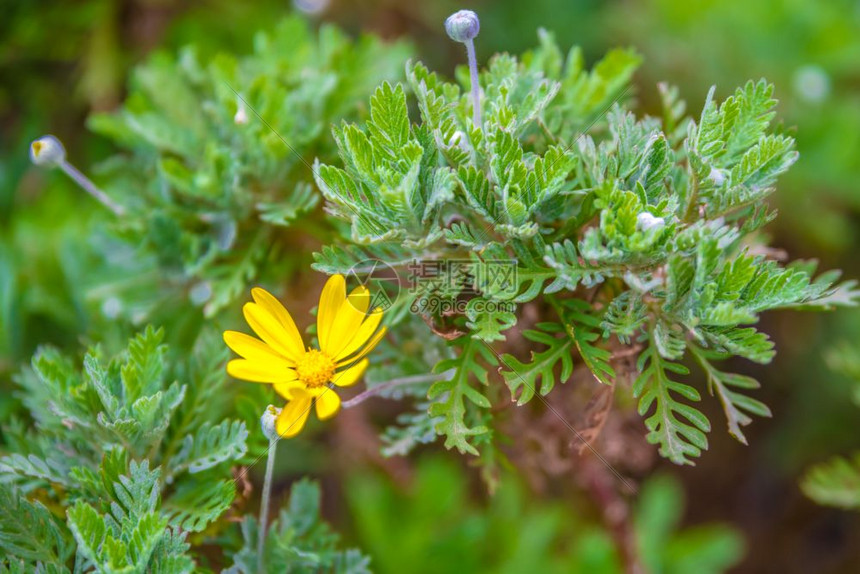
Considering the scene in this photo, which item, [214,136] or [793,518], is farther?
[793,518]

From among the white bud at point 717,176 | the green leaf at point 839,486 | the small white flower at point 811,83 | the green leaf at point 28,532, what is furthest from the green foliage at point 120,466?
the small white flower at point 811,83

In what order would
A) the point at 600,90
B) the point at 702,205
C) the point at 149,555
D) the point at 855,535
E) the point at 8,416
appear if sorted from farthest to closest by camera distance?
the point at 855,535 → the point at 8,416 → the point at 600,90 → the point at 702,205 → the point at 149,555

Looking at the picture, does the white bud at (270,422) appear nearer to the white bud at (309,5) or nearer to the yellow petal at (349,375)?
the yellow petal at (349,375)

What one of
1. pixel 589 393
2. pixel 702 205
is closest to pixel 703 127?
pixel 702 205

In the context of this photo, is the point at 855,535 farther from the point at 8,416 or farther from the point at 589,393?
the point at 8,416

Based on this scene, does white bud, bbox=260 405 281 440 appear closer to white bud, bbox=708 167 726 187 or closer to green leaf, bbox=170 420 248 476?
green leaf, bbox=170 420 248 476
